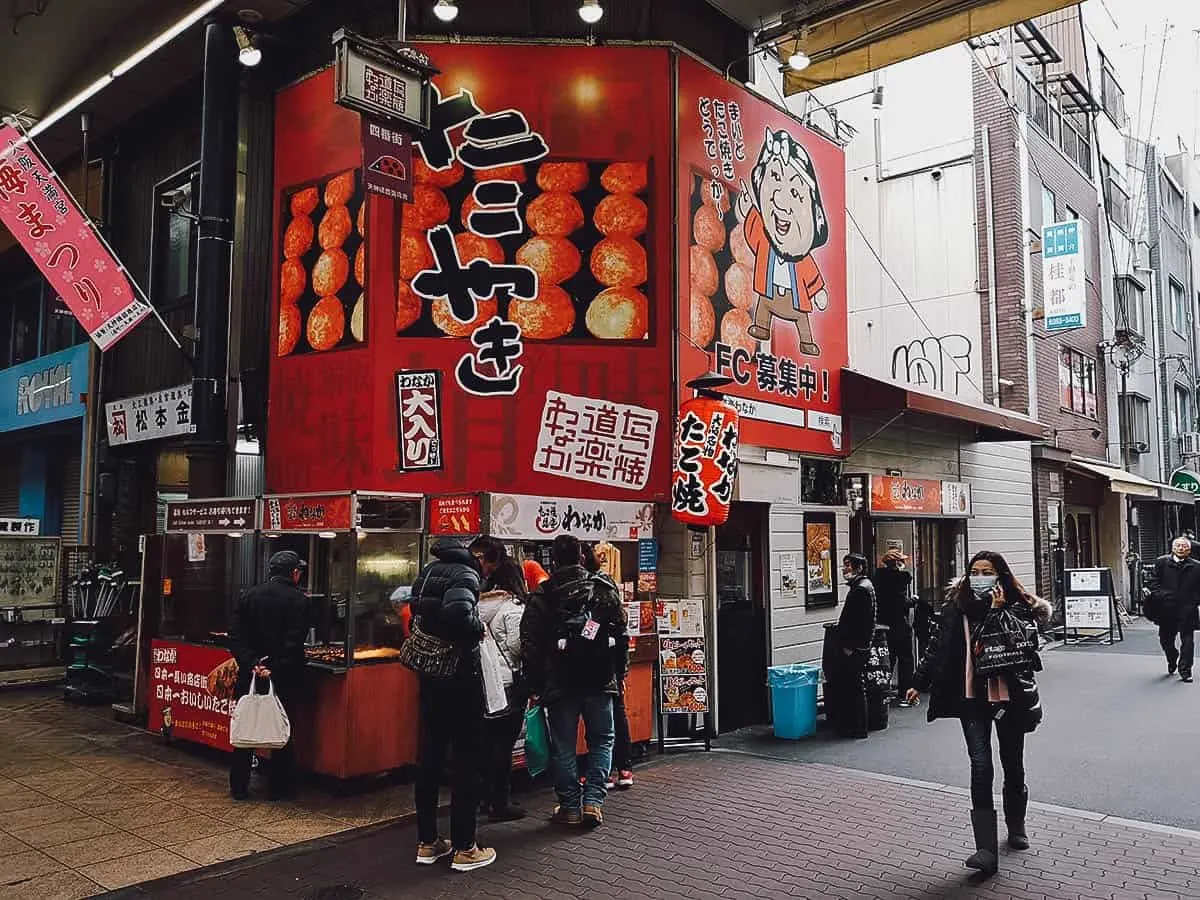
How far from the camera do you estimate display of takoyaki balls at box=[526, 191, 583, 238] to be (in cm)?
941

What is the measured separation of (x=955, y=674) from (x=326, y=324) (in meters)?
6.98

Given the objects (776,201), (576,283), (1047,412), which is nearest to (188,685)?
(576,283)

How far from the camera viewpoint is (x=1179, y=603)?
12133 mm

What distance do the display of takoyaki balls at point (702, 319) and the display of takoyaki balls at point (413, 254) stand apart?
2675 millimetres

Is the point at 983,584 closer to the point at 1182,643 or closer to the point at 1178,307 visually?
the point at 1182,643

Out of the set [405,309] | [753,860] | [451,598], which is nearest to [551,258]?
[405,309]

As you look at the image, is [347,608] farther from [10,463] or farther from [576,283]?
[10,463]

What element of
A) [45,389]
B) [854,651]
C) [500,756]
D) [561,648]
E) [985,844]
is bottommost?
[985,844]

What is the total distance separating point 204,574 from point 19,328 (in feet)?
37.9

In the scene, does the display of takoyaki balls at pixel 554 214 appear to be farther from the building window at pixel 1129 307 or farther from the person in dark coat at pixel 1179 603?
the building window at pixel 1129 307

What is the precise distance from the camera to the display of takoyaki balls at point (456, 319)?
9219mm

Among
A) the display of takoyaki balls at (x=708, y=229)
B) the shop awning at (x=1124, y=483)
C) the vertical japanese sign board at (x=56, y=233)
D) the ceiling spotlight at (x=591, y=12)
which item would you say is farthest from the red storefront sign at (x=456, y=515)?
the shop awning at (x=1124, y=483)

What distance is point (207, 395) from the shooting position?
10.8 meters

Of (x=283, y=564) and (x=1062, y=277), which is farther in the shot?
(x=1062, y=277)
